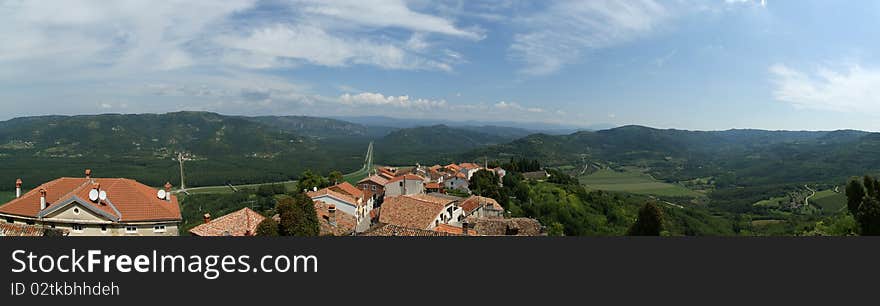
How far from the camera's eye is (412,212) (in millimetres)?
31359

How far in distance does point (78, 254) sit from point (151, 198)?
15.1 metres

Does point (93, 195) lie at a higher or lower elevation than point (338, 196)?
higher

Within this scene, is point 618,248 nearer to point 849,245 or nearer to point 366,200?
point 849,245

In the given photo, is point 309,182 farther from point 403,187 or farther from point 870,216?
point 870,216

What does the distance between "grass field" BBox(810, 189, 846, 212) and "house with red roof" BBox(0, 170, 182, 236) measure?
108186mm

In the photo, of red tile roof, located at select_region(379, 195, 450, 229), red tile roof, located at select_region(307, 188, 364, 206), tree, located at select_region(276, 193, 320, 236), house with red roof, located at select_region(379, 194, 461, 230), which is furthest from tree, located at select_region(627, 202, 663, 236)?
red tile roof, located at select_region(307, 188, 364, 206)

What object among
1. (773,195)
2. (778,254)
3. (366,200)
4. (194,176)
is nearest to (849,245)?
(778,254)

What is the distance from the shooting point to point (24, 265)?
6.61 meters

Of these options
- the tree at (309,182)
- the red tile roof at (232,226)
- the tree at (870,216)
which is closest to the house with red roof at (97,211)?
the red tile roof at (232,226)

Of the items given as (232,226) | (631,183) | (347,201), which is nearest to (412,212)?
(347,201)

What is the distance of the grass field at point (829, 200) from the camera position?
87.2 metres

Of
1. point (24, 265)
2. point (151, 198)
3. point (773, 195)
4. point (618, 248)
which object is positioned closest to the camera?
point (24, 265)

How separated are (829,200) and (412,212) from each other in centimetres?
10553

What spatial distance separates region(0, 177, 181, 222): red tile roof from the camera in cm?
1823
